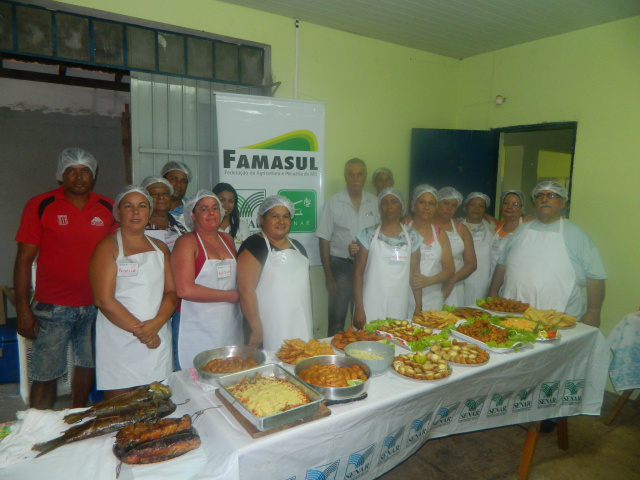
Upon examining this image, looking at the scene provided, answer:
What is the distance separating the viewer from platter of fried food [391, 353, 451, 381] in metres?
2.09

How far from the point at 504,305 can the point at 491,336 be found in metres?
0.82

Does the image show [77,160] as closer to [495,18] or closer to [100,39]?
[100,39]

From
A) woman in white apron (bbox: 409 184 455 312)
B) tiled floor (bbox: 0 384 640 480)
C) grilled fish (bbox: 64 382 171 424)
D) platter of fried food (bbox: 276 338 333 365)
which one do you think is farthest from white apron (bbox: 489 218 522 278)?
grilled fish (bbox: 64 382 171 424)

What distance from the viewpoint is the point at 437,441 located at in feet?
10.6

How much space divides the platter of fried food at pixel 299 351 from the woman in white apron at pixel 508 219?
9.05 ft

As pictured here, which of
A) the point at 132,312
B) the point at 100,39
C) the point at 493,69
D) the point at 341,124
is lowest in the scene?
the point at 132,312

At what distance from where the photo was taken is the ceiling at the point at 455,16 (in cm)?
400

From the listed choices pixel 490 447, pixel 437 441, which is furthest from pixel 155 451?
pixel 490 447

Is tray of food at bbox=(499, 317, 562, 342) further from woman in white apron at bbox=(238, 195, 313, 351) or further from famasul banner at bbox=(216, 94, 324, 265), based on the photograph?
famasul banner at bbox=(216, 94, 324, 265)

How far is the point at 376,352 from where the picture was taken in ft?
7.57

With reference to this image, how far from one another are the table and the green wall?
1.73 m

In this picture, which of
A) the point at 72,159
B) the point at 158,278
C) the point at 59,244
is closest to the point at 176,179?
the point at 72,159

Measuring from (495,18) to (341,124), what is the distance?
196 centimetres

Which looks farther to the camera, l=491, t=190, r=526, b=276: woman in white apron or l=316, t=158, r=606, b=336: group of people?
l=491, t=190, r=526, b=276: woman in white apron
